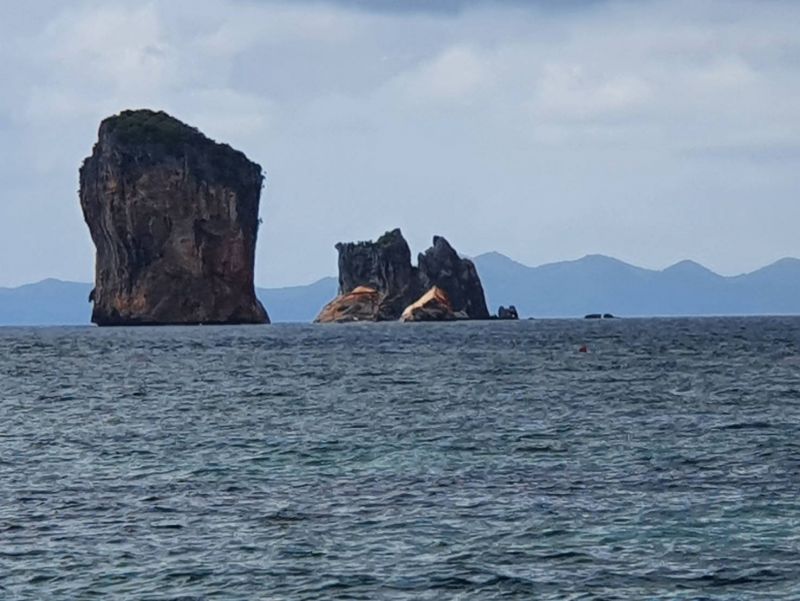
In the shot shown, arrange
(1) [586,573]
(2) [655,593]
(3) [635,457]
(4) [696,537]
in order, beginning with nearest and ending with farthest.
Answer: (2) [655,593] → (1) [586,573] → (4) [696,537] → (3) [635,457]

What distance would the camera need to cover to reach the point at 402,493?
3344 centimetres

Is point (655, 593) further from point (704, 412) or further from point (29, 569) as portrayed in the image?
point (704, 412)

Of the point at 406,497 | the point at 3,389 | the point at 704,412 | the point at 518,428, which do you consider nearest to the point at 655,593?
the point at 406,497

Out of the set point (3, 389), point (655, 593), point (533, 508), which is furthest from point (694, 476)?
point (3, 389)

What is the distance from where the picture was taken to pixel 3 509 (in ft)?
103

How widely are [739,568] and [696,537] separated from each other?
2.61 meters

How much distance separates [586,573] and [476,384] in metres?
50.6

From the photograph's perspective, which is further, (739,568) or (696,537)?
(696,537)

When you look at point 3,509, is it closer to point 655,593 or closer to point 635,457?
point 655,593

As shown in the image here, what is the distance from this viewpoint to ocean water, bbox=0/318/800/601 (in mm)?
24531

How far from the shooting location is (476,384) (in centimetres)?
7525

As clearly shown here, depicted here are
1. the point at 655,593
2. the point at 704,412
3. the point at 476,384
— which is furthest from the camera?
the point at 476,384

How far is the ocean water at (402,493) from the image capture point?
80.5 feet

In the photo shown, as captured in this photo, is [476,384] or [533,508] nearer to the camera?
[533,508]
